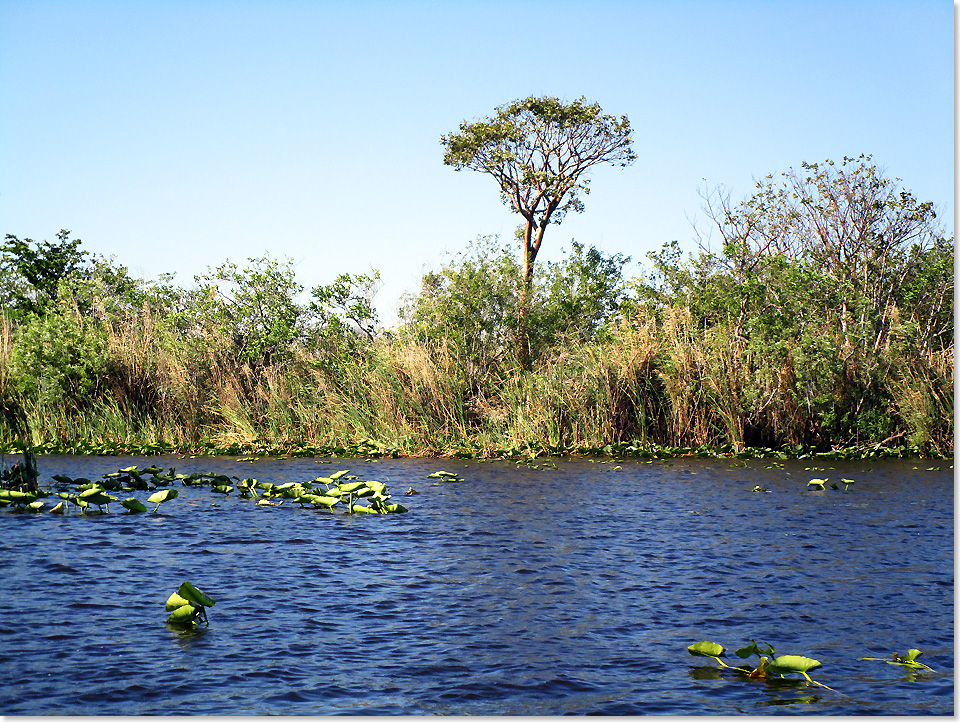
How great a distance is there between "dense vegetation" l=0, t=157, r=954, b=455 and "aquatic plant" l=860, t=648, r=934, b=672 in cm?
1297

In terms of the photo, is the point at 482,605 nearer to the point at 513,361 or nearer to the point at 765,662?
the point at 765,662

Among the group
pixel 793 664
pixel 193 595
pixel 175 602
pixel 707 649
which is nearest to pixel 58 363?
pixel 175 602

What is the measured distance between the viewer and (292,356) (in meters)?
22.8

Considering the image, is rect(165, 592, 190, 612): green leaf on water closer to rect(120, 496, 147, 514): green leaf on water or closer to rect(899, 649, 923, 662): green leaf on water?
rect(899, 649, 923, 662): green leaf on water

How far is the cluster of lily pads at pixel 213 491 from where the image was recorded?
11805 millimetres

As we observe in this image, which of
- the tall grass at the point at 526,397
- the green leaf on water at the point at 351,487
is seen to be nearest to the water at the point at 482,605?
the green leaf on water at the point at 351,487

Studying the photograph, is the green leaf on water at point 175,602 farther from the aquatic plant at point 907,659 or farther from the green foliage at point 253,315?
the green foliage at point 253,315

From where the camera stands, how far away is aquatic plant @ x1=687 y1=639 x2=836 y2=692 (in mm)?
5625

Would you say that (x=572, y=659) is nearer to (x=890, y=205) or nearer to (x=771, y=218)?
(x=890, y=205)

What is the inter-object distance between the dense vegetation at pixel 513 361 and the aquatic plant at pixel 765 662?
523 inches

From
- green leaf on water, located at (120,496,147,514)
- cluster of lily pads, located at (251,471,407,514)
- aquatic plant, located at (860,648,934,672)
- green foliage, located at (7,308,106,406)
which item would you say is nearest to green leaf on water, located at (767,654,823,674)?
aquatic plant, located at (860,648,934,672)

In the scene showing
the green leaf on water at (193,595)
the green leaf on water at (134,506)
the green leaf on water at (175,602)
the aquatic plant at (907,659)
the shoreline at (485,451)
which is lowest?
the aquatic plant at (907,659)

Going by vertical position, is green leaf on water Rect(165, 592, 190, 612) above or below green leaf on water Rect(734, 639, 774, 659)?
above

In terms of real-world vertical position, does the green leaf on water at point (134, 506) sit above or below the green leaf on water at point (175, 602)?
above
